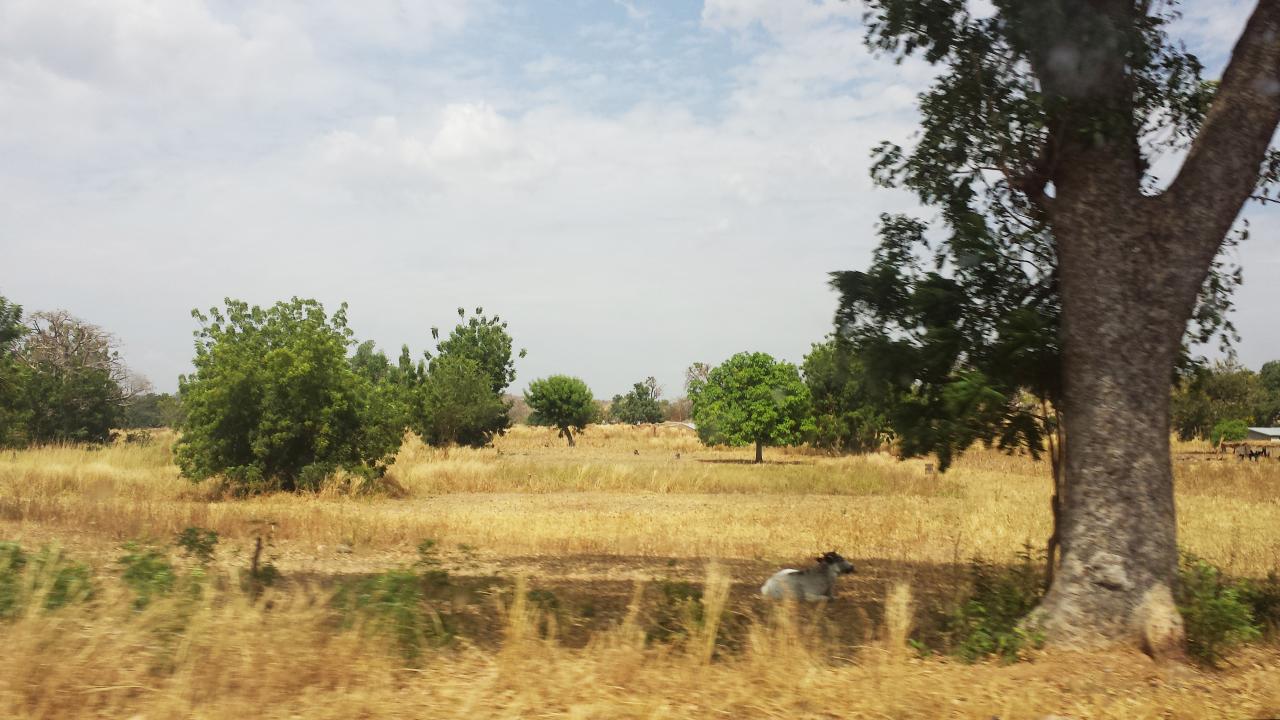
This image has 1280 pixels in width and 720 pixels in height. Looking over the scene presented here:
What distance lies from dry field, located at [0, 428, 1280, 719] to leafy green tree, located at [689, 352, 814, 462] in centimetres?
2283

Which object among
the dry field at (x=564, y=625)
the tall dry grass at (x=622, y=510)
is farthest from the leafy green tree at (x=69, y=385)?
the dry field at (x=564, y=625)

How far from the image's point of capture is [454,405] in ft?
163

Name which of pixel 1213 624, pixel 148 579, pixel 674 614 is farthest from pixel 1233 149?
Result: pixel 148 579

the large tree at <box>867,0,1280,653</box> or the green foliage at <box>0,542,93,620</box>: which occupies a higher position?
the large tree at <box>867,0,1280,653</box>

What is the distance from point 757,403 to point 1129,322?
3649 centimetres

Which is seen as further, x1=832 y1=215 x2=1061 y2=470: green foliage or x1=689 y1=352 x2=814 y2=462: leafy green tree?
x1=689 y1=352 x2=814 y2=462: leafy green tree

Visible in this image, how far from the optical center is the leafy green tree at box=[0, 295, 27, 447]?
977 inches

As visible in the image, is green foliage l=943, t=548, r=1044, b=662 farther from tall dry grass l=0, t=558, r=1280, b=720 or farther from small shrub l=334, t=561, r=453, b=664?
small shrub l=334, t=561, r=453, b=664

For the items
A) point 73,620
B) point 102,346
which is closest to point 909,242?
point 73,620

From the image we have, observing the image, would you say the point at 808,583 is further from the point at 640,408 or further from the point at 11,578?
the point at 640,408

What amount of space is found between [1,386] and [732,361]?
3142 centimetres

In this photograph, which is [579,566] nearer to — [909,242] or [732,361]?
[909,242]

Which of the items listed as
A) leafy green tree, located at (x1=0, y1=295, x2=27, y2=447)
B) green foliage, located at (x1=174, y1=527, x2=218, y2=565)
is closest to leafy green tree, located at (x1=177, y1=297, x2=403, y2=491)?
leafy green tree, located at (x1=0, y1=295, x2=27, y2=447)

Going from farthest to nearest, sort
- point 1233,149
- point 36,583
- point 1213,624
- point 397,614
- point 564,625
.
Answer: point 564,625 < point 1233,149 < point 36,583 < point 1213,624 < point 397,614
